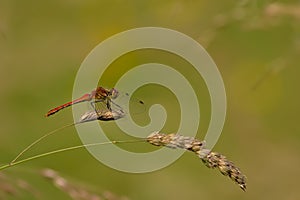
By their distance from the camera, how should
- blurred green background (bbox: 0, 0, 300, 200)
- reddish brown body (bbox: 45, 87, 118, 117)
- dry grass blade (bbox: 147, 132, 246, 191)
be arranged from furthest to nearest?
blurred green background (bbox: 0, 0, 300, 200), reddish brown body (bbox: 45, 87, 118, 117), dry grass blade (bbox: 147, 132, 246, 191)

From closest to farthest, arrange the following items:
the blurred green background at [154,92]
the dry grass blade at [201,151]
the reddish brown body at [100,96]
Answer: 1. the dry grass blade at [201,151]
2. the reddish brown body at [100,96]
3. the blurred green background at [154,92]

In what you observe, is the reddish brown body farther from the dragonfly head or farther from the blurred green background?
the blurred green background

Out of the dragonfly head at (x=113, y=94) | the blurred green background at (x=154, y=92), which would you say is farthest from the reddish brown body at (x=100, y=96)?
the blurred green background at (x=154, y=92)

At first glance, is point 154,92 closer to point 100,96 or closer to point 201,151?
point 100,96

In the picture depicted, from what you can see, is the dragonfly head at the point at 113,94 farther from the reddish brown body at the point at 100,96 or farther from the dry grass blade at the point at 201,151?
the dry grass blade at the point at 201,151

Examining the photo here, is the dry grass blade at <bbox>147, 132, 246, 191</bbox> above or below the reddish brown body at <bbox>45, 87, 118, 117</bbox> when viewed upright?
below

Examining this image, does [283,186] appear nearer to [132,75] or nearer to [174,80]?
[174,80]

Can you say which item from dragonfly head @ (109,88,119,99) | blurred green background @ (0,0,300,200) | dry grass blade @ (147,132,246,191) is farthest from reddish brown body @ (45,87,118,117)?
blurred green background @ (0,0,300,200)
